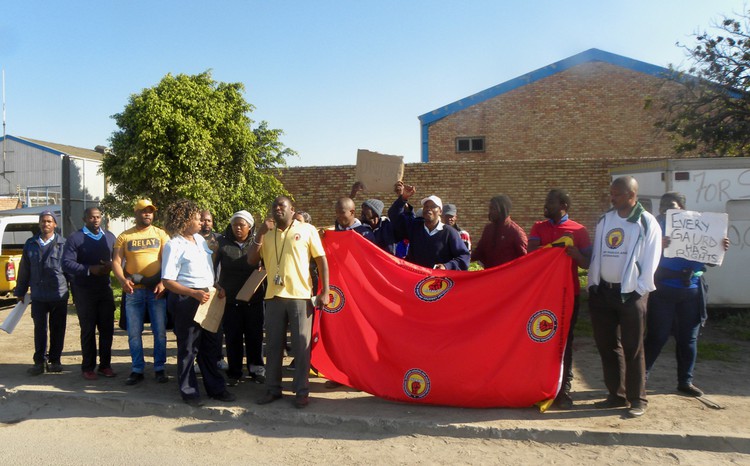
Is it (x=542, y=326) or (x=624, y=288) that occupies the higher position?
A: (x=624, y=288)

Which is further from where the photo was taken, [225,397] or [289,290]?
[225,397]

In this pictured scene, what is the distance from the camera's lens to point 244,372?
7.03 meters

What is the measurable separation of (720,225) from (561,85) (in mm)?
18986

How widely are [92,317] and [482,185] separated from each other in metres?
13.0

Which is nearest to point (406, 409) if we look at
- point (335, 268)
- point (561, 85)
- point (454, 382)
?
point (454, 382)

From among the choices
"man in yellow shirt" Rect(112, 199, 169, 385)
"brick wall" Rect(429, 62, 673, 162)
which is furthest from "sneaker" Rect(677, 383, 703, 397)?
"brick wall" Rect(429, 62, 673, 162)

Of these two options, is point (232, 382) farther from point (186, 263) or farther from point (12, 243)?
point (12, 243)

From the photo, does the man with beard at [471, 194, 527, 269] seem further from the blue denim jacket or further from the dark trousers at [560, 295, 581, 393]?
the blue denim jacket

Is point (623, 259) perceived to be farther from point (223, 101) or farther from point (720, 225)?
point (223, 101)

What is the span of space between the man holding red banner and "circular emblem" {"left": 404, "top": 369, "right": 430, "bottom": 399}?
1580mm

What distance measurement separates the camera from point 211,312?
5.80 m

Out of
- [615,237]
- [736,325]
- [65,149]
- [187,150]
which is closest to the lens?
[615,237]

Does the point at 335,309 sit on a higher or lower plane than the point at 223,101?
lower

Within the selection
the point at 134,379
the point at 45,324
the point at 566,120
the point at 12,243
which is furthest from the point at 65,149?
the point at 134,379
